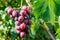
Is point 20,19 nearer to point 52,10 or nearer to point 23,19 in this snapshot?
point 23,19

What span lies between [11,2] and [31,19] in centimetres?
68

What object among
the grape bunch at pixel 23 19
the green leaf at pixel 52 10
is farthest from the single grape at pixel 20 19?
the green leaf at pixel 52 10

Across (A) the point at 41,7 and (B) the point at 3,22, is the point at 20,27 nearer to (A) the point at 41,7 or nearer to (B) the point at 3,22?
(A) the point at 41,7

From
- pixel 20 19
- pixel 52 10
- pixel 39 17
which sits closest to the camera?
pixel 52 10

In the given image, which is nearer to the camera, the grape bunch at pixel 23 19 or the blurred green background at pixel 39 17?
the blurred green background at pixel 39 17

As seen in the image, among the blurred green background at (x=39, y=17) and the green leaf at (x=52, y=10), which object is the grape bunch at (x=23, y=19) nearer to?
the blurred green background at (x=39, y=17)

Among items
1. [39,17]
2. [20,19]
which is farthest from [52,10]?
[20,19]

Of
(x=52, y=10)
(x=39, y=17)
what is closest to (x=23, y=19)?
(x=39, y=17)

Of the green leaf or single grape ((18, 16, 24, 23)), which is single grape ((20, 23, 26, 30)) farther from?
the green leaf

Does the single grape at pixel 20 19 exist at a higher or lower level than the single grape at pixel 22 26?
higher

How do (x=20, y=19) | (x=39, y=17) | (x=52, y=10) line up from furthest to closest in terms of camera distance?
1. (x=20, y=19)
2. (x=39, y=17)
3. (x=52, y=10)

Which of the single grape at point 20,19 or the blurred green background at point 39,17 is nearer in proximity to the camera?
the blurred green background at point 39,17

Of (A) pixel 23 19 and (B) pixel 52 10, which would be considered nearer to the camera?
(B) pixel 52 10

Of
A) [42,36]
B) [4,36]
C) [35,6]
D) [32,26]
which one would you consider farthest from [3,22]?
[35,6]
